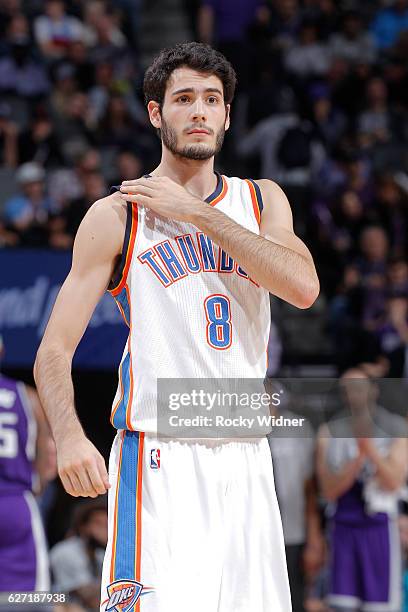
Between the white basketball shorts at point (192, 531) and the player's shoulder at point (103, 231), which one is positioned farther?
the player's shoulder at point (103, 231)

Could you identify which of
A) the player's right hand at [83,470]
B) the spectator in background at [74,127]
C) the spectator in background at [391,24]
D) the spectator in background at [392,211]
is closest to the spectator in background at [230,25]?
the spectator in background at [391,24]

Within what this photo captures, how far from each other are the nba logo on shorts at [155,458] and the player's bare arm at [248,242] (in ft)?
2.12

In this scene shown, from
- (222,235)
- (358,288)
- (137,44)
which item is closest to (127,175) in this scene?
(358,288)

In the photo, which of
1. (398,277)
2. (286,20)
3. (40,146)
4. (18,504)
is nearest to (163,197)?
(18,504)

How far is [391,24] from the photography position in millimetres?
15156

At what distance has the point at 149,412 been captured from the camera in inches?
139

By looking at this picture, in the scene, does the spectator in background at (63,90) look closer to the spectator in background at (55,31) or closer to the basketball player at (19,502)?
the spectator in background at (55,31)

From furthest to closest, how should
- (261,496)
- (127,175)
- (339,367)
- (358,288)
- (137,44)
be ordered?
(137,44) → (127,175) → (358,288) → (339,367) → (261,496)

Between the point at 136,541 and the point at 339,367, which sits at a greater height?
the point at 339,367

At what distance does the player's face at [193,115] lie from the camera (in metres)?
3.69

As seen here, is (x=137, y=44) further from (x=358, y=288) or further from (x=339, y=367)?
(x=339, y=367)

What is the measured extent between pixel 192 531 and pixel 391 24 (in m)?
12.9

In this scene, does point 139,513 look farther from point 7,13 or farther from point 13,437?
point 7,13

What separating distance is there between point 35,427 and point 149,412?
3448mm
